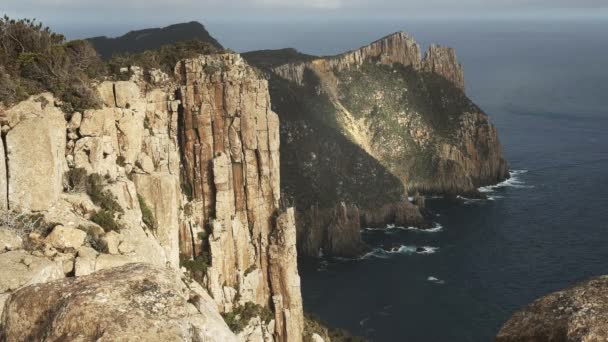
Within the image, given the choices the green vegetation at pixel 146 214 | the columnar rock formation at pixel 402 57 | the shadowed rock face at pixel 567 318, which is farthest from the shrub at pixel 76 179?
the columnar rock formation at pixel 402 57

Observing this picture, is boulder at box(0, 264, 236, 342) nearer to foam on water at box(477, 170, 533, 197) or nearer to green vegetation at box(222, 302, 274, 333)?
green vegetation at box(222, 302, 274, 333)

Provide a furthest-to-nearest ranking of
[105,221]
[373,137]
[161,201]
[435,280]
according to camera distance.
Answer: [373,137] < [435,280] < [161,201] < [105,221]

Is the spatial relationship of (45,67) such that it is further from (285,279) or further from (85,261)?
(285,279)

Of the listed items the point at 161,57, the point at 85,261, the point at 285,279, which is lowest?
the point at 285,279

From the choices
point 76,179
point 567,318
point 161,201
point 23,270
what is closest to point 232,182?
point 161,201

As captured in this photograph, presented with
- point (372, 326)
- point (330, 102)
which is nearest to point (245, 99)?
point (372, 326)

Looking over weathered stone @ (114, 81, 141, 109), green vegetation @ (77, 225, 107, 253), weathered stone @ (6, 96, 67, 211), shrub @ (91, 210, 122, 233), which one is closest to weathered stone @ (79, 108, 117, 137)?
weathered stone @ (114, 81, 141, 109)

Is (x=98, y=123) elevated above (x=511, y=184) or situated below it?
above
